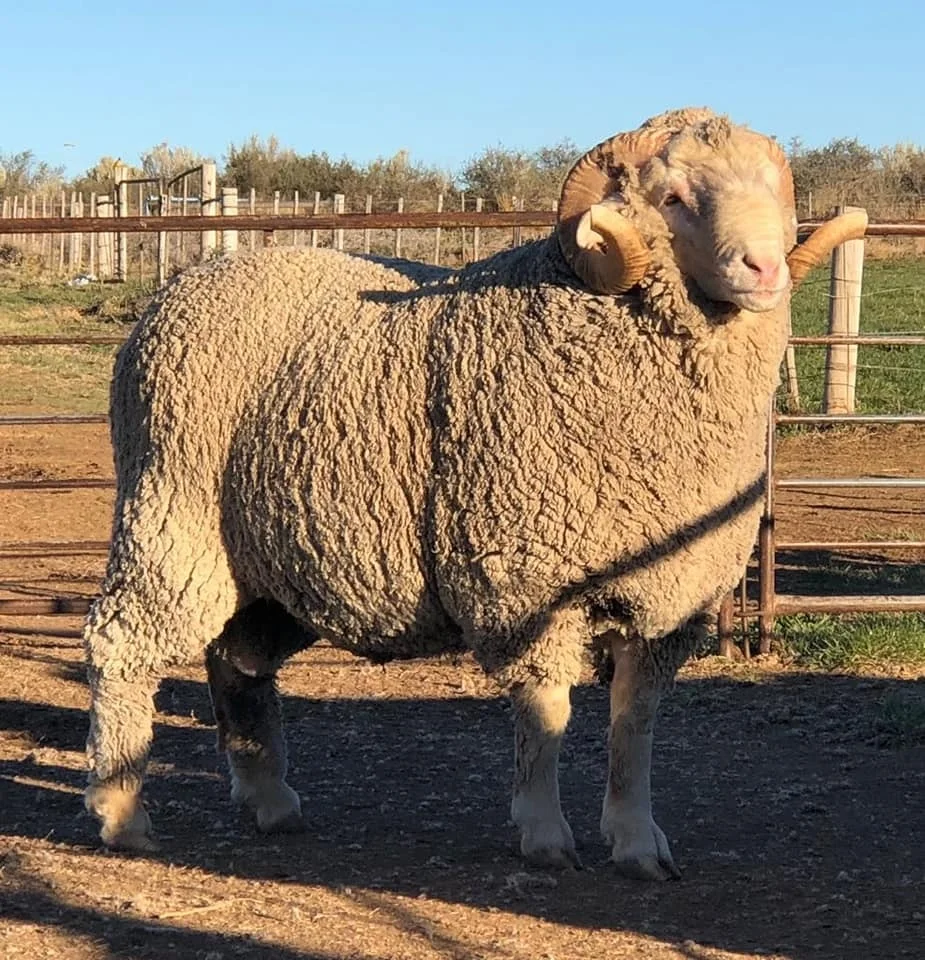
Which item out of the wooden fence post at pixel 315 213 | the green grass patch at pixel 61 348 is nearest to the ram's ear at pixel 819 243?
the wooden fence post at pixel 315 213

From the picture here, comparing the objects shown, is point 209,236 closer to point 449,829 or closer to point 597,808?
point 597,808

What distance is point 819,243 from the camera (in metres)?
4.61

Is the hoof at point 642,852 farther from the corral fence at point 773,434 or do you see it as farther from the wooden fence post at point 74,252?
the wooden fence post at point 74,252

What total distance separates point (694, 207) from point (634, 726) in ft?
4.91

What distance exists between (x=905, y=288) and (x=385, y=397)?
19.7m

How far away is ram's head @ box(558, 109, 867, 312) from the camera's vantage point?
13.5 feet

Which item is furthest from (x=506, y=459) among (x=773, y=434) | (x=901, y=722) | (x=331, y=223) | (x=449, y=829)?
(x=331, y=223)

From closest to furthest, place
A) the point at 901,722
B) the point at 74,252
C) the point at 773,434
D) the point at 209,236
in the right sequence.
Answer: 1. the point at 901,722
2. the point at 773,434
3. the point at 209,236
4. the point at 74,252

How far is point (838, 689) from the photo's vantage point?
6.69 metres

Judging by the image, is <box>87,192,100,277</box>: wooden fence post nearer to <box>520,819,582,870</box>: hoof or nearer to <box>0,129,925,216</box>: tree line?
<box>0,129,925,216</box>: tree line

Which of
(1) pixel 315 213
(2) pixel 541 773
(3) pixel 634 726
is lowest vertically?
(2) pixel 541 773

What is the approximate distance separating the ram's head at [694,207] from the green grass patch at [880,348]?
316 inches

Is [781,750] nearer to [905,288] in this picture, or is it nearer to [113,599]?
[113,599]

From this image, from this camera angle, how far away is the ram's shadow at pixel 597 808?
4.12m
